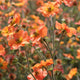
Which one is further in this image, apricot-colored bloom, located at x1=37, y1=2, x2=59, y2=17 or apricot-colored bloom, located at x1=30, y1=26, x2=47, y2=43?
apricot-colored bloom, located at x1=37, y1=2, x2=59, y2=17

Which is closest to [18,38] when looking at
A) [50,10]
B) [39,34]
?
[39,34]

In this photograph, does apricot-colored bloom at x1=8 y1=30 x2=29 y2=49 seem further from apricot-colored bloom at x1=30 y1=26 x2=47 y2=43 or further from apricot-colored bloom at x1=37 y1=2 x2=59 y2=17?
apricot-colored bloom at x1=37 y1=2 x2=59 y2=17

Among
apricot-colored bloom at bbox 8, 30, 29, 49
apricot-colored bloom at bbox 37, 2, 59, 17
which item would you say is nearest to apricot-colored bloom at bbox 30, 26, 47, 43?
apricot-colored bloom at bbox 8, 30, 29, 49

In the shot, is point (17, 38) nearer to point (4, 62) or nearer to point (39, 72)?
point (39, 72)

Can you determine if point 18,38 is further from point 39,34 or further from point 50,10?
point 50,10

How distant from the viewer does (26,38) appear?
1.09m

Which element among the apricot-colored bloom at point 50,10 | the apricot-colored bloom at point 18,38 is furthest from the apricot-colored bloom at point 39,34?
the apricot-colored bloom at point 50,10

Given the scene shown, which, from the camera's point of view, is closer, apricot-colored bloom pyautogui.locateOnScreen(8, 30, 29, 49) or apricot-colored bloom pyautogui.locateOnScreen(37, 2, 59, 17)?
apricot-colored bloom pyautogui.locateOnScreen(8, 30, 29, 49)

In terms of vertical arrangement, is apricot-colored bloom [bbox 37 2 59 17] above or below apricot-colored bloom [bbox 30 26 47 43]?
above

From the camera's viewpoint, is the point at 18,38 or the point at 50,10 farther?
the point at 50,10

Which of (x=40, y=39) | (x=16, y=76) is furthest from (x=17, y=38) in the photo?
(x=16, y=76)

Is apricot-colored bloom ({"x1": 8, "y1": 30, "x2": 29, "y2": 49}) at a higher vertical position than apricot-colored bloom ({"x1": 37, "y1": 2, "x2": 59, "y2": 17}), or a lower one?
lower

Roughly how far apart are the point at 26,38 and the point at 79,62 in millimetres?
1103

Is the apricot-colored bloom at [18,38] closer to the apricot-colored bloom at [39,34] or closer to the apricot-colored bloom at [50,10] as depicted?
the apricot-colored bloom at [39,34]
